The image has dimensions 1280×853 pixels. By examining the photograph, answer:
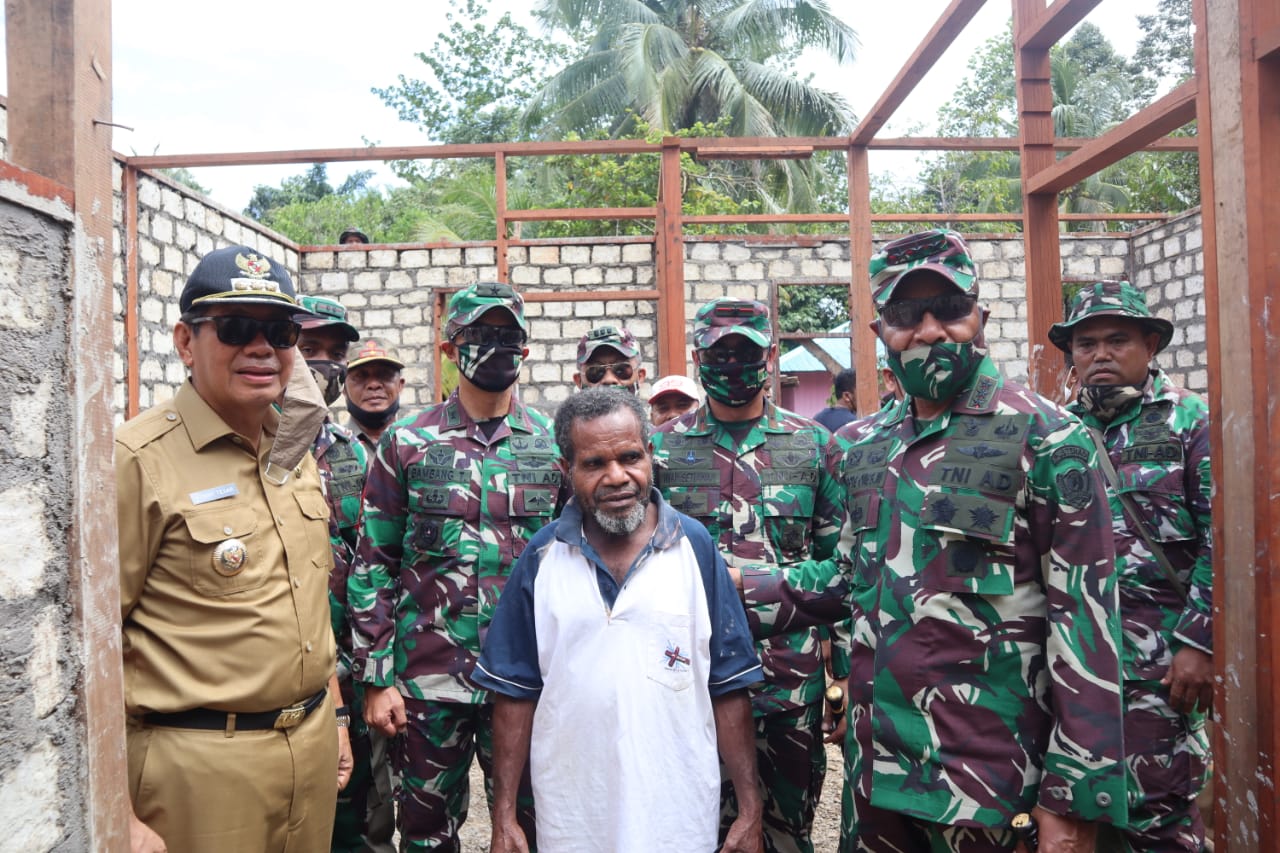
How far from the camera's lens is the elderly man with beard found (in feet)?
7.80

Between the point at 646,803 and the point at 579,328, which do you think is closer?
the point at 646,803

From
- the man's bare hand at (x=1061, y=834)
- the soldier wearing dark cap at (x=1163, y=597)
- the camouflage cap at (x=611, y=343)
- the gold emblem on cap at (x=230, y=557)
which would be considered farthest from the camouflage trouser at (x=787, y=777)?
the camouflage cap at (x=611, y=343)

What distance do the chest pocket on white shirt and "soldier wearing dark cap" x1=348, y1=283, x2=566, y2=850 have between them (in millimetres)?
1139

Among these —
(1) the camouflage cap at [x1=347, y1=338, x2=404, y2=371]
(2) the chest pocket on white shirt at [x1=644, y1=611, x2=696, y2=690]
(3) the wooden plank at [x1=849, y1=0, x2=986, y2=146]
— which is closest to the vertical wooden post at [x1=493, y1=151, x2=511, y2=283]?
(1) the camouflage cap at [x1=347, y1=338, x2=404, y2=371]

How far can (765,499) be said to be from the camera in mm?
3562

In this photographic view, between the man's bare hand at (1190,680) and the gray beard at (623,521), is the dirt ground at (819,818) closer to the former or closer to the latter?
the man's bare hand at (1190,680)

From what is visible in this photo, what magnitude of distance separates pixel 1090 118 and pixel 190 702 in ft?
102

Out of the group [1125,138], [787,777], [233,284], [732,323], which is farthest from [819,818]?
[233,284]

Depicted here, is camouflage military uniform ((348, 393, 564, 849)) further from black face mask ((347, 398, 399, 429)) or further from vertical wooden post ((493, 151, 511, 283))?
vertical wooden post ((493, 151, 511, 283))

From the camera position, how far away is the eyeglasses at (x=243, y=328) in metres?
2.51

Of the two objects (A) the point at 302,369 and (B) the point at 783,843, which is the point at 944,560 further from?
(A) the point at 302,369

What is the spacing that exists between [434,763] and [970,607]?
2.05 metres

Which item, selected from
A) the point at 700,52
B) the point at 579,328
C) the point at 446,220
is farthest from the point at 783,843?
the point at 700,52

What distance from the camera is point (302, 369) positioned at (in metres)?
3.00
